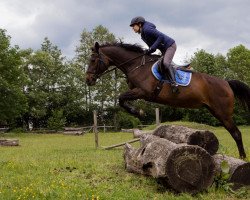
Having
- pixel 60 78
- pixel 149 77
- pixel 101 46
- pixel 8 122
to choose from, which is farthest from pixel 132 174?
pixel 60 78

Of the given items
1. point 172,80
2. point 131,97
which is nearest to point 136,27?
point 172,80

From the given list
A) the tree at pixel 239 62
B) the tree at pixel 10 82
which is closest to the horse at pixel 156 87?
the tree at pixel 10 82

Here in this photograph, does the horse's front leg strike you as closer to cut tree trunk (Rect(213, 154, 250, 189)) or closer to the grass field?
the grass field

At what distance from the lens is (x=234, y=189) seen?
8930 mm

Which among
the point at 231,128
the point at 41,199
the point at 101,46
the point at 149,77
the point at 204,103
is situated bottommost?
the point at 41,199

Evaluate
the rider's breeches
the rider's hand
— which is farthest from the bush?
the rider's breeches

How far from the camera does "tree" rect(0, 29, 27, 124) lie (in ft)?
154

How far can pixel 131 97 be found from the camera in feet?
33.8

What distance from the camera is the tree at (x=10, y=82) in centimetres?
4703

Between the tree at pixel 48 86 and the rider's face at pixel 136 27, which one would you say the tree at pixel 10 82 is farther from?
the rider's face at pixel 136 27

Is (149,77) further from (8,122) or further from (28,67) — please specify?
(28,67)

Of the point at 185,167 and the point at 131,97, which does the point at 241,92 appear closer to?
the point at 131,97

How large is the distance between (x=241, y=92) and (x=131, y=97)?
347cm

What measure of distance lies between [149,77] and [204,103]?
1.71 meters
